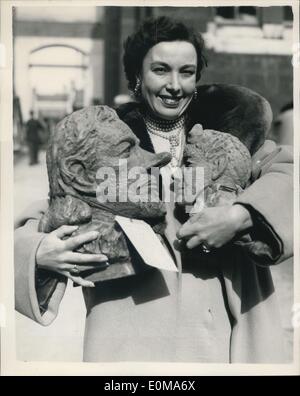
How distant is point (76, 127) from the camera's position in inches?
65.7

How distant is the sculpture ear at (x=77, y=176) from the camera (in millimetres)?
1671

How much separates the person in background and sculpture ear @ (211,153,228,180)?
1202 mm

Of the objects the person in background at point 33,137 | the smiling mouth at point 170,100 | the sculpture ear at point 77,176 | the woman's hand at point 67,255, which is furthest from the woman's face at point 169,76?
the person in background at point 33,137

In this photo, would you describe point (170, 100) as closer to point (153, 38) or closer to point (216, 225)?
point (153, 38)

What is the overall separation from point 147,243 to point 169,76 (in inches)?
18.8

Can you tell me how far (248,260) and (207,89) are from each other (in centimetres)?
52

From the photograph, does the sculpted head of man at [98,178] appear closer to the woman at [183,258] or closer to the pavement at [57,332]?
the woman at [183,258]

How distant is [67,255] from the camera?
1716 millimetres

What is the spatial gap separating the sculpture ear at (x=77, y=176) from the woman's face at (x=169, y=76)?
11.6 inches

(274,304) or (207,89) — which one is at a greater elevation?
(207,89)

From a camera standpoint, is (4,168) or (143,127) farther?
(4,168)

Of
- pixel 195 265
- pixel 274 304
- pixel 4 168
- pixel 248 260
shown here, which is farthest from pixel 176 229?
pixel 4 168

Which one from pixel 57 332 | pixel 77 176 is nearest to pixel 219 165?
pixel 77 176

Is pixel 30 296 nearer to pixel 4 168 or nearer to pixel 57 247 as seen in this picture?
pixel 57 247
